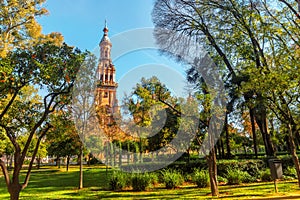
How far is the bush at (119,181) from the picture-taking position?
8.48 meters

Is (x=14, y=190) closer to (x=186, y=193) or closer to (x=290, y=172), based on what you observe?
(x=186, y=193)

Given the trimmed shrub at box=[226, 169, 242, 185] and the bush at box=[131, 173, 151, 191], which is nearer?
the bush at box=[131, 173, 151, 191]

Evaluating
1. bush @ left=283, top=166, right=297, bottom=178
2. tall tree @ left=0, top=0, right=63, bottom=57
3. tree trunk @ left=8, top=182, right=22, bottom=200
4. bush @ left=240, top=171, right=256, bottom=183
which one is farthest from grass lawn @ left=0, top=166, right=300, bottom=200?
tall tree @ left=0, top=0, right=63, bottom=57

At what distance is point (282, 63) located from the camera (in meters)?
6.60

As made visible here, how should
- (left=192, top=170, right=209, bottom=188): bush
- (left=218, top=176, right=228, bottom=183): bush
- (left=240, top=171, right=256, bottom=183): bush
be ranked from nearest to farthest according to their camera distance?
1. (left=192, top=170, right=209, bottom=188): bush
2. (left=240, top=171, right=256, bottom=183): bush
3. (left=218, top=176, right=228, bottom=183): bush

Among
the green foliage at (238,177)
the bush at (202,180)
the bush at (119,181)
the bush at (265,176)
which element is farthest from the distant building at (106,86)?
the bush at (265,176)

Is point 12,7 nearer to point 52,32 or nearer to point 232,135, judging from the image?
point 52,32

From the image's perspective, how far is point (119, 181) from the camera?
8516mm

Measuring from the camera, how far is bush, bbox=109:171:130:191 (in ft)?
27.8

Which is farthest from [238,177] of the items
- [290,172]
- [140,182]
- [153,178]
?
[140,182]

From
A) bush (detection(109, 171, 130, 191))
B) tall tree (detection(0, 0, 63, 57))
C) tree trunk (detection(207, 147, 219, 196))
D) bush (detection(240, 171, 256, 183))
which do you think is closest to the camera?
tree trunk (detection(207, 147, 219, 196))

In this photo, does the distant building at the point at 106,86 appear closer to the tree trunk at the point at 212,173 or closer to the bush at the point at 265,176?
the tree trunk at the point at 212,173

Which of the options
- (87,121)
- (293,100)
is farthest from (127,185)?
(293,100)

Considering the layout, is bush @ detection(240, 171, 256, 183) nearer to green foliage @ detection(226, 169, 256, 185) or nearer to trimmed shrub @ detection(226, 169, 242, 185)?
green foliage @ detection(226, 169, 256, 185)
